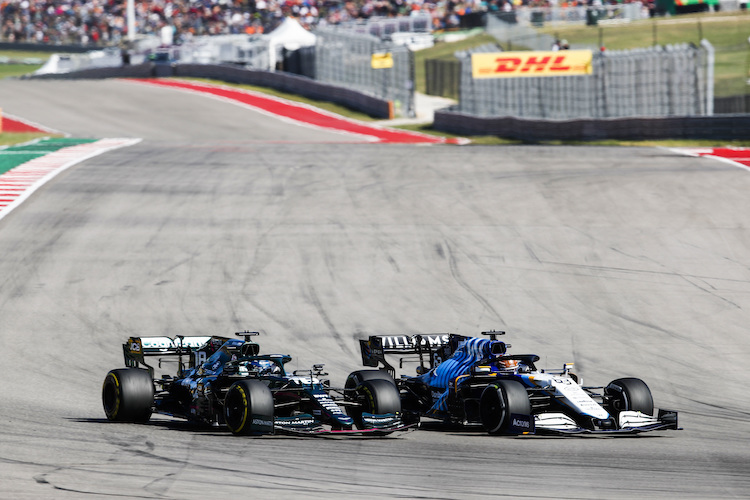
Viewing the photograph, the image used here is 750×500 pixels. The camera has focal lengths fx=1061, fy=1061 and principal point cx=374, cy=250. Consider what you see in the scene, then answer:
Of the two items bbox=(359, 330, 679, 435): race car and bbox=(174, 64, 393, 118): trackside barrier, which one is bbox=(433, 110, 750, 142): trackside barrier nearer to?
bbox=(174, 64, 393, 118): trackside barrier

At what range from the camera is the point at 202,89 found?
176ft

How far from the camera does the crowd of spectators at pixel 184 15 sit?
218 ft

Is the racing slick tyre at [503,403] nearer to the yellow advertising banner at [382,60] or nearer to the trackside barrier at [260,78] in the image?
the trackside barrier at [260,78]

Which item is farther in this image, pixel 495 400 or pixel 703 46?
pixel 703 46

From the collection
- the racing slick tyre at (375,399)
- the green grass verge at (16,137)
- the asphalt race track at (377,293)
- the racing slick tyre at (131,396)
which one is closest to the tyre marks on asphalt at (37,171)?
the asphalt race track at (377,293)

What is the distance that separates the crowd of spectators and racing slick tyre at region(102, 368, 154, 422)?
5458 cm

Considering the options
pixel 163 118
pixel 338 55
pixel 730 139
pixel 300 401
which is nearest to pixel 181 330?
pixel 300 401

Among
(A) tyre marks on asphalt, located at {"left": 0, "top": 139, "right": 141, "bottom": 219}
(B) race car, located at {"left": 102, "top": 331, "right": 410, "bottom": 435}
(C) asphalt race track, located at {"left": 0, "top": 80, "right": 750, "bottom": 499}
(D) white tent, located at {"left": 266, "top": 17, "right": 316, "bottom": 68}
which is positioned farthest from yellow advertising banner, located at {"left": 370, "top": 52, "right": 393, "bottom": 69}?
(B) race car, located at {"left": 102, "top": 331, "right": 410, "bottom": 435}

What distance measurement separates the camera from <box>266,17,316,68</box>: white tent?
57656 millimetres

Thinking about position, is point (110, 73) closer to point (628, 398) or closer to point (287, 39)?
point (287, 39)

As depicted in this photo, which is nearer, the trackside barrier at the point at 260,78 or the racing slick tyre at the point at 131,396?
the racing slick tyre at the point at 131,396

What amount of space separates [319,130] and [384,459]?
110 feet

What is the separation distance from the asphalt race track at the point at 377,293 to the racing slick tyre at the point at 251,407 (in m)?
0.20

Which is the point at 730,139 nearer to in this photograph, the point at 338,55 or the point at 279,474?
the point at 338,55
